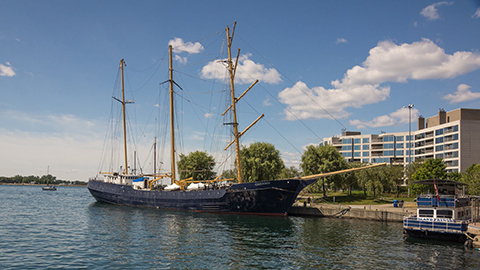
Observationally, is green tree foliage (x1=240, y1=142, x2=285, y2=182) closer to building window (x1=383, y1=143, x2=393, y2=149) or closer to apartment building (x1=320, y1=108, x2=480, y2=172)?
apartment building (x1=320, y1=108, x2=480, y2=172)

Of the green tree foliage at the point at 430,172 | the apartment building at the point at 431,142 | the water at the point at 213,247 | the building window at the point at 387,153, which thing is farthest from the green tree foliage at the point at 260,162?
the building window at the point at 387,153

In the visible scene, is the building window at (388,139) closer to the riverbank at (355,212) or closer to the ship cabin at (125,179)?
the riverbank at (355,212)

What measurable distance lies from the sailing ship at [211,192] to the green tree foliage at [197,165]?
2507 centimetres

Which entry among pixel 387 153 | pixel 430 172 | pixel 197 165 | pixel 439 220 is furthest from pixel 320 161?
pixel 387 153

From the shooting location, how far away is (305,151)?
7281 cm

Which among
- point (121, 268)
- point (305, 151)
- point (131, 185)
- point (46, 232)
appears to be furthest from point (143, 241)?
point (305, 151)

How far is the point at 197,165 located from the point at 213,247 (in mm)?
67443

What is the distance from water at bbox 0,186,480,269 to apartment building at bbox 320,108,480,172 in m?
44.2

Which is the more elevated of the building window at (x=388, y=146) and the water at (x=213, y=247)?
the building window at (x=388, y=146)

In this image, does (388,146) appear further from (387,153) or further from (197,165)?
(197,165)

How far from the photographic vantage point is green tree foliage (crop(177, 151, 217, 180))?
Result: 9203 centimetres

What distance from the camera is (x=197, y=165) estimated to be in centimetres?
9331

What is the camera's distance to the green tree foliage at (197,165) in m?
92.0

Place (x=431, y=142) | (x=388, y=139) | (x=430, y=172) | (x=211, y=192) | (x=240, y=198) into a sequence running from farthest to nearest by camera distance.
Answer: (x=388, y=139) → (x=431, y=142) → (x=430, y=172) → (x=211, y=192) → (x=240, y=198)
